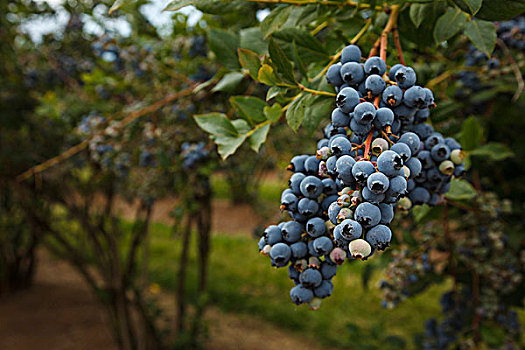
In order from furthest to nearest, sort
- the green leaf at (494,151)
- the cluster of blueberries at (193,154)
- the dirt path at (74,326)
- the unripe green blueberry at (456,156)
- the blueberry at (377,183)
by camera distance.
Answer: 1. the dirt path at (74,326)
2. the cluster of blueberries at (193,154)
3. the green leaf at (494,151)
4. the unripe green blueberry at (456,156)
5. the blueberry at (377,183)

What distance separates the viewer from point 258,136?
723 millimetres

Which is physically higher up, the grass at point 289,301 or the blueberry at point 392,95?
the blueberry at point 392,95

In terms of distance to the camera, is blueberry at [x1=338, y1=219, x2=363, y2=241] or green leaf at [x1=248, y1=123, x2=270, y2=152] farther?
green leaf at [x1=248, y1=123, x2=270, y2=152]

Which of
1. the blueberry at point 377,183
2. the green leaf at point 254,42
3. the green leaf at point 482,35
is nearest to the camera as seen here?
the blueberry at point 377,183

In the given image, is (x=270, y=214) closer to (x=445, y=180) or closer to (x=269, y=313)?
(x=269, y=313)

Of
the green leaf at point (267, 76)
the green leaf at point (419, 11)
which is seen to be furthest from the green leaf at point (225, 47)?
the green leaf at point (419, 11)

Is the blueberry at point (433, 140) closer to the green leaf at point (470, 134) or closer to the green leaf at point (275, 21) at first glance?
the green leaf at point (275, 21)

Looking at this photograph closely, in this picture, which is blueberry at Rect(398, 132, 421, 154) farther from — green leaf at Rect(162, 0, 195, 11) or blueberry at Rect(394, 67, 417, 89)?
green leaf at Rect(162, 0, 195, 11)

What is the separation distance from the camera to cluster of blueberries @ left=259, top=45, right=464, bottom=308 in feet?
1.45

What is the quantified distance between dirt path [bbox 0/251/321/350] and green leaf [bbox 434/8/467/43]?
118 inches

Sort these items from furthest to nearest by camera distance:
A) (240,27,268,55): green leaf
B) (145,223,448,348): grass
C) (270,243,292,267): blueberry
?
1. (145,223,448,348): grass
2. (240,27,268,55): green leaf
3. (270,243,292,267): blueberry

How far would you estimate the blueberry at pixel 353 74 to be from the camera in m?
0.52

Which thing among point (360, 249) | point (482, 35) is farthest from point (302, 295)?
point (482, 35)

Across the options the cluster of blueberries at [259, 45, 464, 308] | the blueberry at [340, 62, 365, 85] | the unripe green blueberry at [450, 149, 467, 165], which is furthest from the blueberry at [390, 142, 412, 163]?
the unripe green blueberry at [450, 149, 467, 165]
